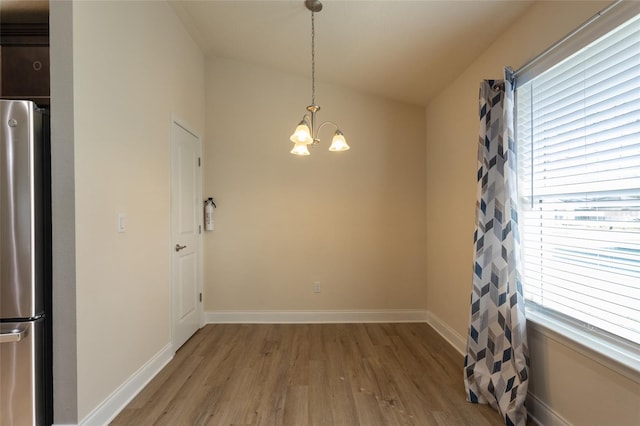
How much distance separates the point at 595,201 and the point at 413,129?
230cm

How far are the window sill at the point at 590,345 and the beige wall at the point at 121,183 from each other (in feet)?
8.84

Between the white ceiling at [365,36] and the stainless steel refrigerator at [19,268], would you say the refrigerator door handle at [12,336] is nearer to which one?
the stainless steel refrigerator at [19,268]

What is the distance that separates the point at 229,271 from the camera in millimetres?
3512

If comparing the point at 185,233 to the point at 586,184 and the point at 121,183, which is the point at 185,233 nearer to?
the point at 121,183

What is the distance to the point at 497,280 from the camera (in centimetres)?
195

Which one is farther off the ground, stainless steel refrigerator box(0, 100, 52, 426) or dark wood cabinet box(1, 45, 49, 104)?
dark wood cabinet box(1, 45, 49, 104)

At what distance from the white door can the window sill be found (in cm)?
289

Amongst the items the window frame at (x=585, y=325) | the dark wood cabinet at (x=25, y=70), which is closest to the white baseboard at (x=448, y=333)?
the window frame at (x=585, y=325)

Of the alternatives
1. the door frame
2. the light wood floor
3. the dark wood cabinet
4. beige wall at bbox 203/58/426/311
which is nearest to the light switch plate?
the door frame

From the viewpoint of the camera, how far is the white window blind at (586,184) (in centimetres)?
135

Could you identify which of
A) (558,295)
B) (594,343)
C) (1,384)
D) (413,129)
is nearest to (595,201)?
(558,295)

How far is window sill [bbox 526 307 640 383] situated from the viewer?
1299mm

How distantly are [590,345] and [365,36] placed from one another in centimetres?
265

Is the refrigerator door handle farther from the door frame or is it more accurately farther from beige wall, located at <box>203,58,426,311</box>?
beige wall, located at <box>203,58,426,311</box>
